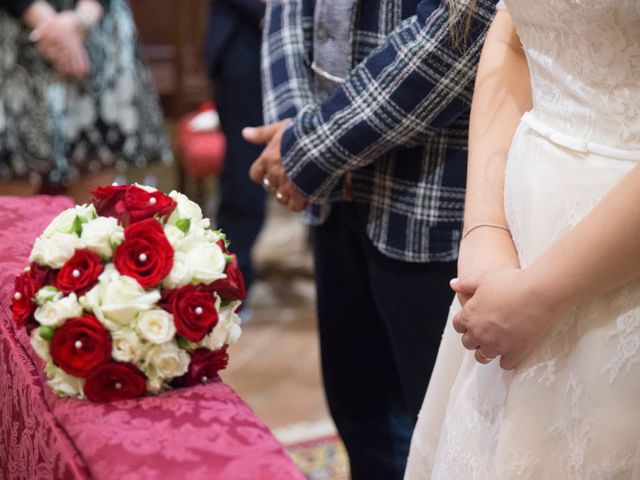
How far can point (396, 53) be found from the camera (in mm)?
1469

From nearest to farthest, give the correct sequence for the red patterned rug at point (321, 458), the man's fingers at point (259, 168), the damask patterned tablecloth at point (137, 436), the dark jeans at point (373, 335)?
the damask patterned tablecloth at point (137, 436) → the dark jeans at point (373, 335) → the man's fingers at point (259, 168) → the red patterned rug at point (321, 458)

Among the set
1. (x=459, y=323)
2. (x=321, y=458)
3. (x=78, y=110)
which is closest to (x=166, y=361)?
(x=459, y=323)

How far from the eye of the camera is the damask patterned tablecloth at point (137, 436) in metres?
0.96

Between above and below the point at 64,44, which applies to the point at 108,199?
above

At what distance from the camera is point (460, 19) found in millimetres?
1410

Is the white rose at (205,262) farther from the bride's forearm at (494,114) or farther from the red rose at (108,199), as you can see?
the bride's forearm at (494,114)

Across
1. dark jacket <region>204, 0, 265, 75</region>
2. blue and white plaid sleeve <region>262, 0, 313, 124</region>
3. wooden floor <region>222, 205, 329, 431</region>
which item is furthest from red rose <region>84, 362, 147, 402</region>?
dark jacket <region>204, 0, 265, 75</region>

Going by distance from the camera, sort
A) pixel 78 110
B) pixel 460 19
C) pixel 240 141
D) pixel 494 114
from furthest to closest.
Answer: pixel 240 141
pixel 78 110
pixel 460 19
pixel 494 114

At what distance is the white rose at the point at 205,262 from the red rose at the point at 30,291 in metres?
0.15

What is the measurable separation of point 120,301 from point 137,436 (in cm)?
14

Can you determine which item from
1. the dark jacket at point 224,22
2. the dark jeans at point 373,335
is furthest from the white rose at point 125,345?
the dark jacket at point 224,22

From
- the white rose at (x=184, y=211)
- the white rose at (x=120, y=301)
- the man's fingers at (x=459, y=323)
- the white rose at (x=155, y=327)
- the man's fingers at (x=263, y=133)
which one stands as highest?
the white rose at (x=184, y=211)

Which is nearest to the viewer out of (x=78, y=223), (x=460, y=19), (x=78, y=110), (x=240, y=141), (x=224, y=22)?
(x=78, y=223)

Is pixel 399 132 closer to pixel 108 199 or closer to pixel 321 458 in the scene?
pixel 108 199
